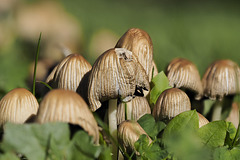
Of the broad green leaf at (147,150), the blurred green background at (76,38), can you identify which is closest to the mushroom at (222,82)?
the broad green leaf at (147,150)

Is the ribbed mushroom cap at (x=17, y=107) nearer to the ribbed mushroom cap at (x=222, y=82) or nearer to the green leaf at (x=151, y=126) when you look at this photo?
the green leaf at (x=151, y=126)

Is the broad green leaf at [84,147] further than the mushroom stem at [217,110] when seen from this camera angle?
No

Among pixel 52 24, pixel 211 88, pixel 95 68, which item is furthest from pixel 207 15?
pixel 95 68

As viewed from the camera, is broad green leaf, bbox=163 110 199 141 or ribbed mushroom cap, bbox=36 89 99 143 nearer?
ribbed mushroom cap, bbox=36 89 99 143

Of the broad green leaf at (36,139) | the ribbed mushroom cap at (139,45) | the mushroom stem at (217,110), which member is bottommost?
the mushroom stem at (217,110)

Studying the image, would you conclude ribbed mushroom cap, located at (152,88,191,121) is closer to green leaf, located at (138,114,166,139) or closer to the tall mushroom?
green leaf, located at (138,114,166,139)

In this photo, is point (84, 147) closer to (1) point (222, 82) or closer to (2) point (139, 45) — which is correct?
(2) point (139, 45)

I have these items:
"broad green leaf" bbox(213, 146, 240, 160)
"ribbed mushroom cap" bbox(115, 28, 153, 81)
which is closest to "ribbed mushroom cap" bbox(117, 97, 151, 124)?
"ribbed mushroom cap" bbox(115, 28, 153, 81)
